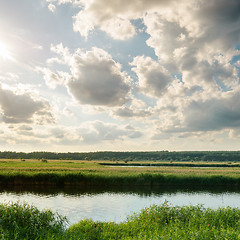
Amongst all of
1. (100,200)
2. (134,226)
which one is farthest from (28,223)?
(100,200)

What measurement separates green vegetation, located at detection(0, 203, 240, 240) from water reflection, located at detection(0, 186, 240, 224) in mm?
4605

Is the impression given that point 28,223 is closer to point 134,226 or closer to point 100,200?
A: point 134,226

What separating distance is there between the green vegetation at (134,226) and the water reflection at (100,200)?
461 centimetres

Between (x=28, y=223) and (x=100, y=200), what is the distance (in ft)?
59.6

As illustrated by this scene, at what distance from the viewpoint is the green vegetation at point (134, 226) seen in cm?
1413

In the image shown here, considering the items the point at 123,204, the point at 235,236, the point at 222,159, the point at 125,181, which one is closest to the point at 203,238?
the point at 235,236

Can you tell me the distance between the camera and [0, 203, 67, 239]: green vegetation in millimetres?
14551

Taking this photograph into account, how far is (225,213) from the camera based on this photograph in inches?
782

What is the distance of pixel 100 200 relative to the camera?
33.3m

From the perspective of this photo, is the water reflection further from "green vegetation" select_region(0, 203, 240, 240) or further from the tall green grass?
"green vegetation" select_region(0, 203, 240, 240)

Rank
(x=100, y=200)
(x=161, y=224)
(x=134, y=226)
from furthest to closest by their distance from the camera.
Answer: (x=100, y=200), (x=161, y=224), (x=134, y=226)

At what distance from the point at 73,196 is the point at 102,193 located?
4.81 meters

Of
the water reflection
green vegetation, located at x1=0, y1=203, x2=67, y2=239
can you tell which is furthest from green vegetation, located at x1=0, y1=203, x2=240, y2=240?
the water reflection

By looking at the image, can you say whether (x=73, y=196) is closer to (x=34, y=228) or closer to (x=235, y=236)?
(x=34, y=228)
